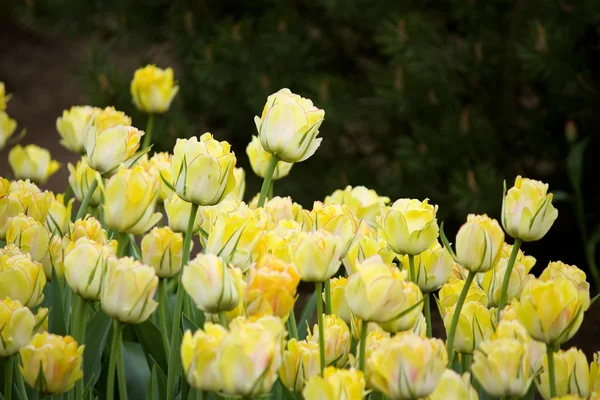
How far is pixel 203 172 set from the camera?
738 millimetres

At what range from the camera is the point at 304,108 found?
2.66ft

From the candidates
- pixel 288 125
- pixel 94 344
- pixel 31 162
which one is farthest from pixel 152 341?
pixel 31 162

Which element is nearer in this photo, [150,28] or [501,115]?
[501,115]

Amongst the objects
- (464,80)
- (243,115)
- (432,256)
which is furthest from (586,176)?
(432,256)

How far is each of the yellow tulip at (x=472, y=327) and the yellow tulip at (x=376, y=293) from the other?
139 millimetres

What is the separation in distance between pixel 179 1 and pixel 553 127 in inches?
49.8

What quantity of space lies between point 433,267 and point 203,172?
238 millimetres

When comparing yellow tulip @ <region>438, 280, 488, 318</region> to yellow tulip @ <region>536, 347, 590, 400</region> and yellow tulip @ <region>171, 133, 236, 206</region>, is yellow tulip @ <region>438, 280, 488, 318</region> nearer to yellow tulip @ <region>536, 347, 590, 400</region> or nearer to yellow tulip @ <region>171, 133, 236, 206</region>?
yellow tulip @ <region>536, 347, 590, 400</region>

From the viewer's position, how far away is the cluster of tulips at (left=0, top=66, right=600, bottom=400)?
1.97 feet

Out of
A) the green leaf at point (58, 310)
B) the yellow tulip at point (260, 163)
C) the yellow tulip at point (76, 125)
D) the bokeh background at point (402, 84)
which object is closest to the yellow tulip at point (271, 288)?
the green leaf at point (58, 310)

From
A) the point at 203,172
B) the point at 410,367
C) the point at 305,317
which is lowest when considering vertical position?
the point at 305,317

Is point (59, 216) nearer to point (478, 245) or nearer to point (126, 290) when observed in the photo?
point (126, 290)

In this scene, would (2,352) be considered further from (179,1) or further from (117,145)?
(179,1)

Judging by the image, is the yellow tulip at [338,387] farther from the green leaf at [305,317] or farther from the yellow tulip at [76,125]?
the yellow tulip at [76,125]
